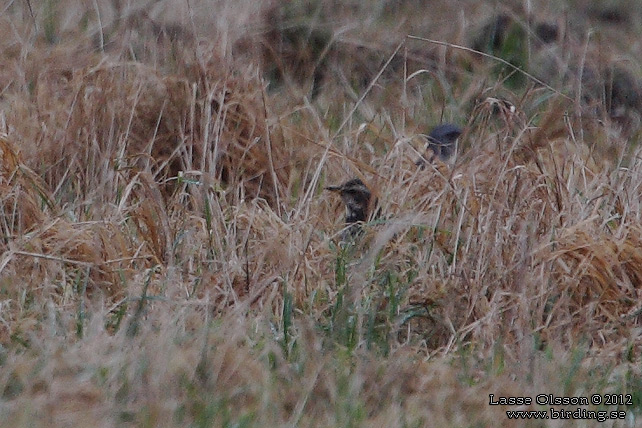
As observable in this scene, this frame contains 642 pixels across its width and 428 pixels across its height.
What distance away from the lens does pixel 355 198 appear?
5391 mm

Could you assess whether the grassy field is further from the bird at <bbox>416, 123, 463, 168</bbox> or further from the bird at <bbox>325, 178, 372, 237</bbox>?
the bird at <bbox>416, 123, 463, 168</bbox>

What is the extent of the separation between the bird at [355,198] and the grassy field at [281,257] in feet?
0.42

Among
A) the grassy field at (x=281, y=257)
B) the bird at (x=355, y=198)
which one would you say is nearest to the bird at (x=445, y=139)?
the grassy field at (x=281, y=257)

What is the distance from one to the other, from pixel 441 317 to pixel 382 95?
3.53 metres

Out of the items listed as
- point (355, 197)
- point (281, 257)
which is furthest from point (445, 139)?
point (281, 257)

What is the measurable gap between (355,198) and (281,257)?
0.86 m

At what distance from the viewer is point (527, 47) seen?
26.8ft

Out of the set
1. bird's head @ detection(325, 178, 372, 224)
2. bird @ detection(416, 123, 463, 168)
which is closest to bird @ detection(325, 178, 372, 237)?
bird's head @ detection(325, 178, 372, 224)

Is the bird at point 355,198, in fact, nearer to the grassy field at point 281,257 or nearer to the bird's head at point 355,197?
the bird's head at point 355,197

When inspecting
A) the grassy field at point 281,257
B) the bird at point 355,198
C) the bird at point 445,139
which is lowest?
the bird at point 445,139

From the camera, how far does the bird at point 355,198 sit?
5332 millimetres

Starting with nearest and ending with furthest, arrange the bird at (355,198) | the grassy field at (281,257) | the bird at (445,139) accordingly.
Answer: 1. the grassy field at (281,257)
2. the bird at (355,198)
3. the bird at (445,139)

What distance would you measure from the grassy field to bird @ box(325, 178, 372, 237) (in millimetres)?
127

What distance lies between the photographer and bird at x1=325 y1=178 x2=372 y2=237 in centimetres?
533
